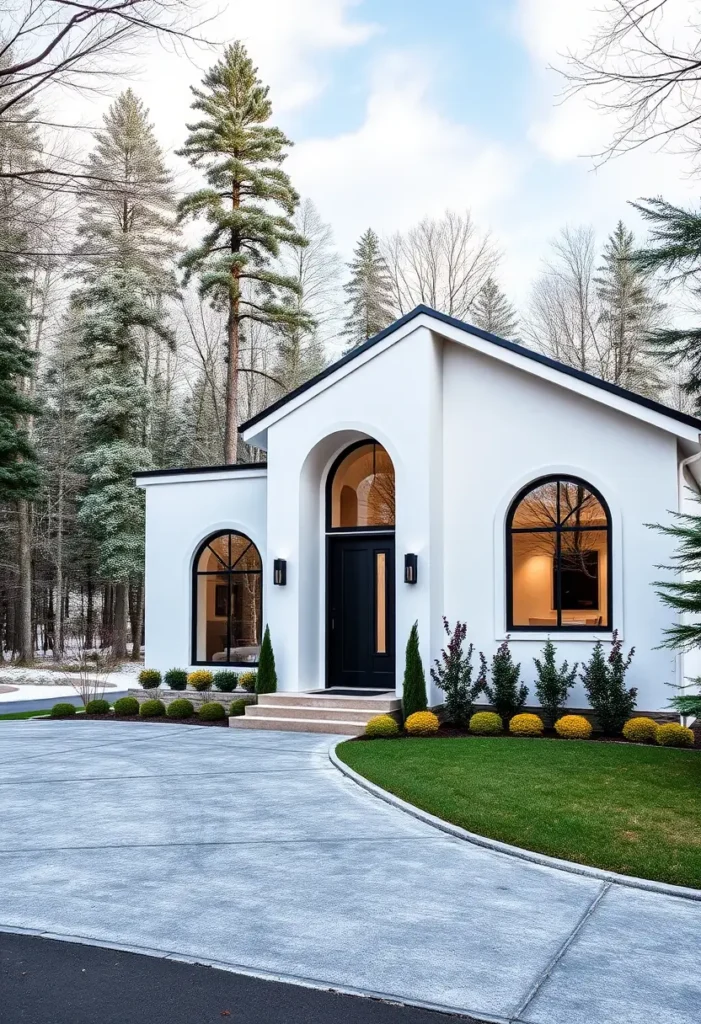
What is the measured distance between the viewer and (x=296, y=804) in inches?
311

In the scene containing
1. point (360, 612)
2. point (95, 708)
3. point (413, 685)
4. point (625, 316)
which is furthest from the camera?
point (625, 316)

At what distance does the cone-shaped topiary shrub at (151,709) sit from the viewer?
47.5 feet

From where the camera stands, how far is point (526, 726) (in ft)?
38.4

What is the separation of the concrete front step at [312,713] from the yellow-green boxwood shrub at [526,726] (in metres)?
1.75

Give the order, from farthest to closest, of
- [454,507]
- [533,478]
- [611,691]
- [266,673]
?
[266,673], [454,507], [533,478], [611,691]

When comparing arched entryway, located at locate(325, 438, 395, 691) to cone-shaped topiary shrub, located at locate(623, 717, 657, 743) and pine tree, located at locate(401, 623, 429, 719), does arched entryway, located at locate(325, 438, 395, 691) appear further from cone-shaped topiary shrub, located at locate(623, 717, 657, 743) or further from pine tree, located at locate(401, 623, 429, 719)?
cone-shaped topiary shrub, located at locate(623, 717, 657, 743)

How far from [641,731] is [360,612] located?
4.91m

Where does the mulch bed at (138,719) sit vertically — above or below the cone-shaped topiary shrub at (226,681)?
below

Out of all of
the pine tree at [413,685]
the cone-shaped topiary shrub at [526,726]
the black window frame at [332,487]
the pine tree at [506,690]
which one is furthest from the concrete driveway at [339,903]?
the black window frame at [332,487]

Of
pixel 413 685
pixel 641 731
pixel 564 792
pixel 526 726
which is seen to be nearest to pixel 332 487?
pixel 413 685

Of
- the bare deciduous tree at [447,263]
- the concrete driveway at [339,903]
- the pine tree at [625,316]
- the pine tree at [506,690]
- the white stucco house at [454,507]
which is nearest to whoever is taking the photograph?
the concrete driveway at [339,903]

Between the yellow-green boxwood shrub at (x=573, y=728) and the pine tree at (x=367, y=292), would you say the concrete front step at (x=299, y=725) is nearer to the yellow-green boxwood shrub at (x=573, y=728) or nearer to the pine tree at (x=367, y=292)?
the yellow-green boxwood shrub at (x=573, y=728)

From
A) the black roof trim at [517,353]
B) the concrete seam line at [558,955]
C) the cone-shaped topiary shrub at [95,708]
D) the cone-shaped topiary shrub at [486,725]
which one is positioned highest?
the black roof trim at [517,353]

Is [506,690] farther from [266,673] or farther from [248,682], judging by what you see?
[248,682]
